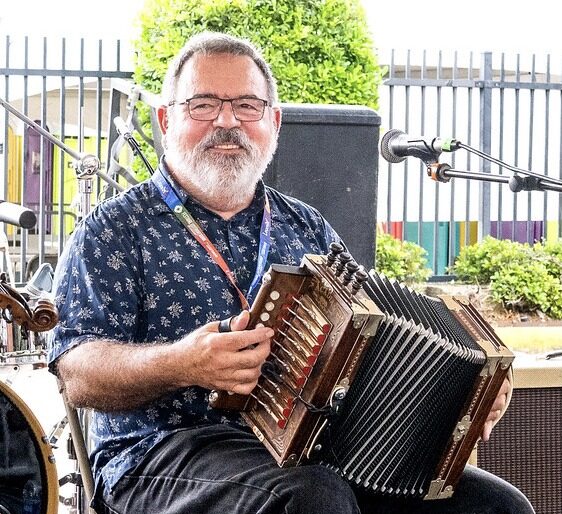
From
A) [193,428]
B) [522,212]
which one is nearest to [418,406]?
[193,428]

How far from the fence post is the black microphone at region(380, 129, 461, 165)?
5429 millimetres

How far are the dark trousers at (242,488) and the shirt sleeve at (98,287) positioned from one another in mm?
308

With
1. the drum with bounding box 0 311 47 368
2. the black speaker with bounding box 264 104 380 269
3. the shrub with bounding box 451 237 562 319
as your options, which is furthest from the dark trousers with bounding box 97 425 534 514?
the shrub with bounding box 451 237 562 319

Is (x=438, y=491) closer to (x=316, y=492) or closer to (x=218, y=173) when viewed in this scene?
(x=316, y=492)

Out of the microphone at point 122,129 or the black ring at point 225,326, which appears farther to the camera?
the microphone at point 122,129

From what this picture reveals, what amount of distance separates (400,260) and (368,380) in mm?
5044

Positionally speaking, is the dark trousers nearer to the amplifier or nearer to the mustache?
the amplifier

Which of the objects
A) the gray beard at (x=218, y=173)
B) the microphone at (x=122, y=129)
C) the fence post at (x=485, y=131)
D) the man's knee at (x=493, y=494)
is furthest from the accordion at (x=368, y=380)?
the fence post at (x=485, y=131)

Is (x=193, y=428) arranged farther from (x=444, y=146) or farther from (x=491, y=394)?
(x=444, y=146)

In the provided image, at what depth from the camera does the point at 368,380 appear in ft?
7.91

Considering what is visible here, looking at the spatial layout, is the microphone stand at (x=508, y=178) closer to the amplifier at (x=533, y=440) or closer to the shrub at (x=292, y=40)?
the amplifier at (x=533, y=440)

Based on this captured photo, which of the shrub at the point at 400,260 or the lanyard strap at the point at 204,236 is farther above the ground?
the lanyard strap at the point at 204,236

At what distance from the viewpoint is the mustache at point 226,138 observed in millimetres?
2936

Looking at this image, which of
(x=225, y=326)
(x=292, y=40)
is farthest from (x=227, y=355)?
(x=292, y=40)
